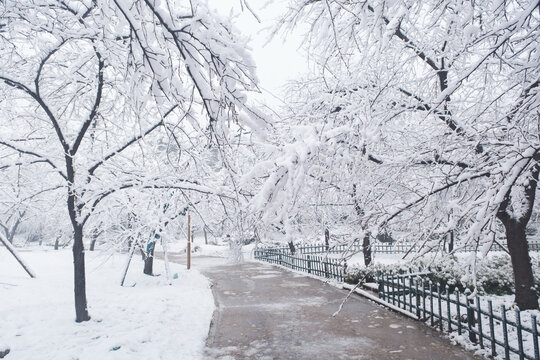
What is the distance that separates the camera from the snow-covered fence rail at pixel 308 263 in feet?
42.7

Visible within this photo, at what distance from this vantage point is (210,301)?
10.3 meters

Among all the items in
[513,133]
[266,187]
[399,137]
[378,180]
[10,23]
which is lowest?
[266,187]

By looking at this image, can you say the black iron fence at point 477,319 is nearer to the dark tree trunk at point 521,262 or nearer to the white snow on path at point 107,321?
the dark tree trunk at point 521,262

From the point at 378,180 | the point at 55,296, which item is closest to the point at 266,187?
the point at 378,180

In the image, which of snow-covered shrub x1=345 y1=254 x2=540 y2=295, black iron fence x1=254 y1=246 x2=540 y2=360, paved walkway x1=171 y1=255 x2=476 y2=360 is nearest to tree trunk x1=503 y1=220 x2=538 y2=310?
black iron fence x1=254 y1=246 x2=540 y2=360

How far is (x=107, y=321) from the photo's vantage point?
7.91m

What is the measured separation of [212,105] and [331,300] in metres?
8.64

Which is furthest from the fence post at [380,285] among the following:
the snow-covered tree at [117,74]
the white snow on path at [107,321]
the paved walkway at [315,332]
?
the snow-covered tree at [117,74]

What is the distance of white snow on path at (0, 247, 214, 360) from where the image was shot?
238 inches

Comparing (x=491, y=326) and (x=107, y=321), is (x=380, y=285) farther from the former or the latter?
(x=107, y=321)

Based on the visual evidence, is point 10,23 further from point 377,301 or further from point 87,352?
point 377,301

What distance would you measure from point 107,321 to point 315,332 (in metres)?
4.87

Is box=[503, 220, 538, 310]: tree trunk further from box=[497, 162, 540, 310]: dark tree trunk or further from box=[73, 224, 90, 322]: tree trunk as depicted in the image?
box=[73, 224, 90, 322]: tree trunk

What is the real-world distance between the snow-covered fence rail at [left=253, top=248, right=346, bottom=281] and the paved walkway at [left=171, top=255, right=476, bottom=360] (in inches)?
64.2
